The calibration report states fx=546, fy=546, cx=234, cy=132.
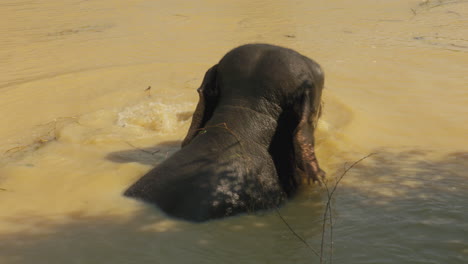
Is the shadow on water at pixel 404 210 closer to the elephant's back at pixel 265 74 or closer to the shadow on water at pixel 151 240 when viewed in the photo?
the shadow on water at pixel 151 240

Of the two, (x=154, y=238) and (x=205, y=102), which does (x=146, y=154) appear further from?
(x=154, y=238)

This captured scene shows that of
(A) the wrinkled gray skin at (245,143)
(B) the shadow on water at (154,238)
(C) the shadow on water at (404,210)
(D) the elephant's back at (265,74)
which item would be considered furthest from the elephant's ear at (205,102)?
(C) the shadow on water at (404,210)

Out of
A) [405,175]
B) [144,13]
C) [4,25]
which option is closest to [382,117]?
[405,175]

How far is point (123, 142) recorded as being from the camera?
6578 millimetres

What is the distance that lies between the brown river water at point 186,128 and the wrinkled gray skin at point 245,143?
0.17 m

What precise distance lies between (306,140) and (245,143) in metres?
0.53

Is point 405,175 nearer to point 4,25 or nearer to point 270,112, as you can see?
Result: point 270,112

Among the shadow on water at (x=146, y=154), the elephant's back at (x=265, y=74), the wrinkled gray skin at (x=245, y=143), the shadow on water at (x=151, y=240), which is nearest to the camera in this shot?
the shadow on water at (x=151, y=240)

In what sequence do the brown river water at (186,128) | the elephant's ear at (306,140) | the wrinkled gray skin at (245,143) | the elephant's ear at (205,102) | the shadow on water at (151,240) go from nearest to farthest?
the shadow on water at (151,240) → the brown river water at (186,128) → the wrinkled gray skin at (245,143) → the elephant's ear at (306,140) → the elephant's ear at (205,102)

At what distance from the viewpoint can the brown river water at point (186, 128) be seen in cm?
414

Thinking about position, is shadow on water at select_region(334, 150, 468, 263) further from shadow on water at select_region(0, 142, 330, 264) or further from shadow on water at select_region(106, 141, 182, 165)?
shadow on water at select_region(106, 141, 182, 165)

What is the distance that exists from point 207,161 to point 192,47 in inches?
304

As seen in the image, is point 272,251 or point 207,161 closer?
point 272,251

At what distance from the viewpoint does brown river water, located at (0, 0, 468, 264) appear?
414 cm
